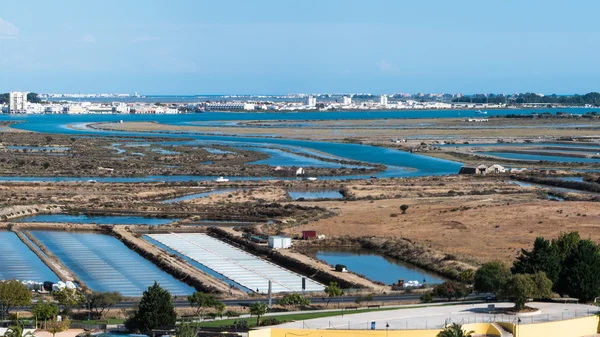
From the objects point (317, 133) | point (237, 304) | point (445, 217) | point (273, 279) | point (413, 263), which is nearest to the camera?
point (237, 304)

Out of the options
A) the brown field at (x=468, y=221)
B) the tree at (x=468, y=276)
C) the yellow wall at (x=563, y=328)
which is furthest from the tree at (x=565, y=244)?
the yellow wall at (x=563, y=328)

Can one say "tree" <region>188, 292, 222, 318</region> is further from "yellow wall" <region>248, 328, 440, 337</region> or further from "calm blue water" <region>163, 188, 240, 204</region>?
"calm blue water" <region>163, 188, 240, 204</region>

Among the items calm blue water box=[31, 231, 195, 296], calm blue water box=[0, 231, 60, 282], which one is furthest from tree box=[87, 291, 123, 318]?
calm blue water box=[0, 231, 60, 282]

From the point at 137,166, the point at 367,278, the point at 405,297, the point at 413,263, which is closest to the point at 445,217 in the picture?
the point at 413,263

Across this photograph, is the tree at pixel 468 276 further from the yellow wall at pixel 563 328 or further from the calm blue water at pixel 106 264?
the calm blue water at pixel 106 264

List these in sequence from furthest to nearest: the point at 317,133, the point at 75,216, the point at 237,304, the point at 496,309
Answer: the point at 317,133 < the point at 75,216 < the point at 237,304 < the point at 496,309

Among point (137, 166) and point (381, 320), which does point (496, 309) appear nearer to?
point (381, 320)
